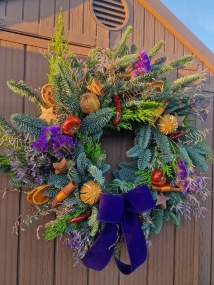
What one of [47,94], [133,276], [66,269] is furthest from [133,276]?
[47,94]

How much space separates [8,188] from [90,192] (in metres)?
0.30

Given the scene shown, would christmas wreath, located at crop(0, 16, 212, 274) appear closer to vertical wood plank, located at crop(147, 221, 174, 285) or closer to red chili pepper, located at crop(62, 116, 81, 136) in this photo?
red chili pepper, located at crop(62, 116, 81, 136)

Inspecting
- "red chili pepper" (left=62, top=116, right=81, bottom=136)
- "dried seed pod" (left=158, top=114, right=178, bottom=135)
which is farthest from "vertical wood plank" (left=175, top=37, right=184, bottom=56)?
"red chili pepper" (left=62, top=116, right=81, bottom=136)

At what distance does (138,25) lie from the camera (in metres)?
1.11

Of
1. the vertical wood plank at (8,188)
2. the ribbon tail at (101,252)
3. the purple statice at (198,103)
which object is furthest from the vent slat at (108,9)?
the ribbon tail at (101,252)

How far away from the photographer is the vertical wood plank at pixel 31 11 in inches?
37.1

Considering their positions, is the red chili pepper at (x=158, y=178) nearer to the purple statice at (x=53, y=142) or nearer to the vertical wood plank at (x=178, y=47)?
the purple statice at (x=53, y=142)

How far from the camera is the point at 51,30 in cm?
97

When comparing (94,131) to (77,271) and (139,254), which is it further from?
(77,271)

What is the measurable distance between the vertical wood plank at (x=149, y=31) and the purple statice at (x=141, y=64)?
0.78ft

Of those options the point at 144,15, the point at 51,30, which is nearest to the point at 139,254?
the point at 51,30

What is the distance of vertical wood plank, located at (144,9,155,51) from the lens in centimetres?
112

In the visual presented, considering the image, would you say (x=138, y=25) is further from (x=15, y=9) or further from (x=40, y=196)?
(x=40, y=196)

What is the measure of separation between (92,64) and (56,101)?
193 millimetres
